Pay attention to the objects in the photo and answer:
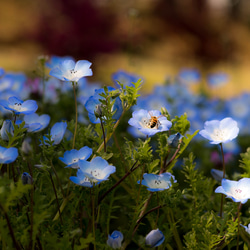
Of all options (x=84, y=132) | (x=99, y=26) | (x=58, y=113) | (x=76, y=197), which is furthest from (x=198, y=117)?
(x=99, y=26)

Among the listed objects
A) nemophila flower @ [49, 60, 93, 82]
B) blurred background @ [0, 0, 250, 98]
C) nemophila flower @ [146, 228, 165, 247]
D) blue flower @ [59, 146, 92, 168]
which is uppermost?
nemophila flower @ [49, 60, 93, 82]

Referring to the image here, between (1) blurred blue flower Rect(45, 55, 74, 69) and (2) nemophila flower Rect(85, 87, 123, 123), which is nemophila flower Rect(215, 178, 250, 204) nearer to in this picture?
(2) nemophila flower Rect(85, 87, 123, 123)

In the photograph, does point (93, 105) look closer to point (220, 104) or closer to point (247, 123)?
point (247, 123)

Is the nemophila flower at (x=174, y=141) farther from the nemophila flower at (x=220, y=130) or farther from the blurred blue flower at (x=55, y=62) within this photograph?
the blurred blue flower at (x=55, y=62)

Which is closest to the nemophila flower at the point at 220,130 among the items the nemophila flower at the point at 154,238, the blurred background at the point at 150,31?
the nemophila flower at the point at 154,238

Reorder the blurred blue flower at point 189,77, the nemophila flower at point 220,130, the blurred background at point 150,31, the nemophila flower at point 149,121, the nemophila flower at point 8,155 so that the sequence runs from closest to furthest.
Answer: the nemophila flower at point 8,155 < the nemophila flower at point 149,121 < the nemophila flower at point 220,130 < the blurred blue flower at point 189,77 < the blurred background at point 150,31

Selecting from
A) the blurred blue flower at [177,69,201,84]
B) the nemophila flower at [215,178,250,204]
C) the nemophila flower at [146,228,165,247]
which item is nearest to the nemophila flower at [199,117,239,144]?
the nemophila flower at [215,178,250,204]

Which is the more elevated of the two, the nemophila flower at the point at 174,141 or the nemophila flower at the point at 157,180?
the nemophila flower at the point at 174,141
